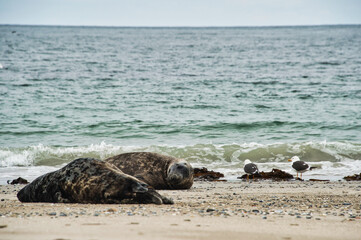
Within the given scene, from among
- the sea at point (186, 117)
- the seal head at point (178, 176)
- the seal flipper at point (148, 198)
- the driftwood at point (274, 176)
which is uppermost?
the seal flipper at point (148, 198)

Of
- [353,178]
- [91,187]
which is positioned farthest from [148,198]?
[353,178]

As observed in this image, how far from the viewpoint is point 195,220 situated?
4.74 metres

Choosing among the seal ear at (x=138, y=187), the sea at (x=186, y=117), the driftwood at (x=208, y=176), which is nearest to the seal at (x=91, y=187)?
the seal ear at (x=138, y=187)

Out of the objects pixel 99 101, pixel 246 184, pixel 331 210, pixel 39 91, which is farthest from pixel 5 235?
pixel 39 91

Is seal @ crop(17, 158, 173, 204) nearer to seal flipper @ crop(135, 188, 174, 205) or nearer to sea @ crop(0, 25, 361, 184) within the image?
seal flipper @ crop(135, 188, 174, 205)

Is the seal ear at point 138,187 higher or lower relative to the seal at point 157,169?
higher

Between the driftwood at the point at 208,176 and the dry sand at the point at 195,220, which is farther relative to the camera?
the driftwood at the point at 208,176

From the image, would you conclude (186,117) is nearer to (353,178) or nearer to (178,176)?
(353,178)

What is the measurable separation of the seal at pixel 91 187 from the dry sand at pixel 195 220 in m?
0.25

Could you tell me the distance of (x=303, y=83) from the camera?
30.5 metres

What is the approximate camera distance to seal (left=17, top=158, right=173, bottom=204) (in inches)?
242

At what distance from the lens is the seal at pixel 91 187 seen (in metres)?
6.14

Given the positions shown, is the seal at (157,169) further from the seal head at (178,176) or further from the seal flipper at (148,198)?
the seal flipper at (148,198)

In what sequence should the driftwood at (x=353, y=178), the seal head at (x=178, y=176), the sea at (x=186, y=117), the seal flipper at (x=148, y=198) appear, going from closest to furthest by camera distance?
the seal flipper at (x=148, y=198) < the seal head at (x=178, y=176) < the driftwood at (x=353, y=178) < the sea at (x=186, y=117)
